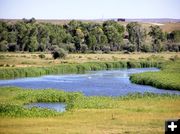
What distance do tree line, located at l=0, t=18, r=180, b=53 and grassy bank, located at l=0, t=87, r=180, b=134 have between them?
4686 centimetres

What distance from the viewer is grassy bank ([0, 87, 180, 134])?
23531mm

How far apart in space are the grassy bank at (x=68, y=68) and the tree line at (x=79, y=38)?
13809 mm

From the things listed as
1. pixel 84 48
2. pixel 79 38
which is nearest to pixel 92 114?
pixel 84 48

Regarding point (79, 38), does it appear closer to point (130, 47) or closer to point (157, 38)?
point (130, 47)

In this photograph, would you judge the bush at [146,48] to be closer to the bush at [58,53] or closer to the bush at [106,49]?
the bush at [106,49]

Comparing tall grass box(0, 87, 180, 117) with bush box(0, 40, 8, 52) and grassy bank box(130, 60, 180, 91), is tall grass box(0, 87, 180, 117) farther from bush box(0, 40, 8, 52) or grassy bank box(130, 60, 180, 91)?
bush box(0, 40, 8, 52)

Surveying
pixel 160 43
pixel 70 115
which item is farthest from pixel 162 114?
pixel 160 43

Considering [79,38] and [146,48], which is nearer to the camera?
[79,38]

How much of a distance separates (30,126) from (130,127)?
5.43 meters

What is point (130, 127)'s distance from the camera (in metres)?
23.7

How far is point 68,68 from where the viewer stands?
65.7m

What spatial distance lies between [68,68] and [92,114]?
123 feet

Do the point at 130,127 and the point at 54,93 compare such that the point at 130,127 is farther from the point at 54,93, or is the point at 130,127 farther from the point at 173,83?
the point at 173,83

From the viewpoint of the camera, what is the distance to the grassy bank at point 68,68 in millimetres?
56719
